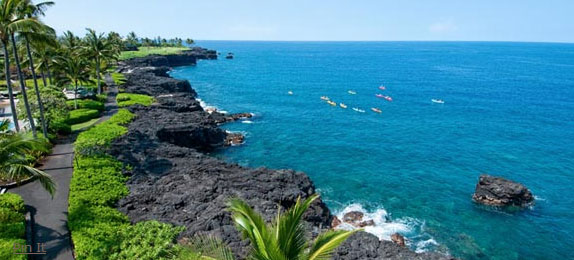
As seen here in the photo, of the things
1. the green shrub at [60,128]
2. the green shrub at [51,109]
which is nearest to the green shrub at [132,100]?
the green shrub at [51,109]

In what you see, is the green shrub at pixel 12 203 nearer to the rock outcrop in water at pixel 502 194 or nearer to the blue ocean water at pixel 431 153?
the blue ocean water at pixel 431 153

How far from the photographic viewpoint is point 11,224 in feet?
64.8

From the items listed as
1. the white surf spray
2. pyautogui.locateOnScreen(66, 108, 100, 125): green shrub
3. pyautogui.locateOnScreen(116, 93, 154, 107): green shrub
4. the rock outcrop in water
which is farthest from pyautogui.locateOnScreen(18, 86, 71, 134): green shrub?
the rock outcrop in water

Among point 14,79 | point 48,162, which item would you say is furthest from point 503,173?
point 14,79

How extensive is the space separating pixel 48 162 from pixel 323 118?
170 ft

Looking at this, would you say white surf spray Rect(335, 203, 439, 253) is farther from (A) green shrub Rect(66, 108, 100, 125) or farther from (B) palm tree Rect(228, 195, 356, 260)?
(A) green shrub Rect(66, 108, 100, 125)

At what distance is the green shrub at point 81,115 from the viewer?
151 ft

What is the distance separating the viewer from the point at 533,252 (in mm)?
29844

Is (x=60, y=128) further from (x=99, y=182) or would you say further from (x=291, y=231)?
(x=291, y=231)

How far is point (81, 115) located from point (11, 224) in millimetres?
31312

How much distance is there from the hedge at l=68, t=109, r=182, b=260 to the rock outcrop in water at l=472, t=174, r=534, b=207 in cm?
3342

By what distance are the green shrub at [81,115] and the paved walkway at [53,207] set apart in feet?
42.1

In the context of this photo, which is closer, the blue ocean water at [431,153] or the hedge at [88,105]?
the blue ocean water at [431,153]

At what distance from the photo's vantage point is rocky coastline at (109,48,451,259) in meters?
22.0
